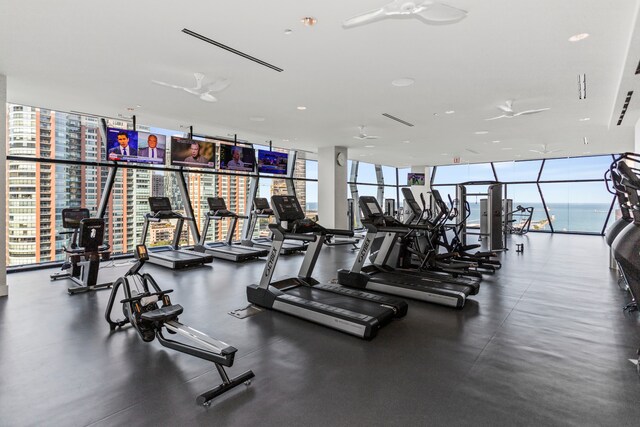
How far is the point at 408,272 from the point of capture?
561 centimetres

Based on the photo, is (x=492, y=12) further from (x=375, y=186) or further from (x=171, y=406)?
(x=375, y=186)

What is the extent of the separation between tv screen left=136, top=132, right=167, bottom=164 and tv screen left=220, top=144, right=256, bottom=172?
1.38m

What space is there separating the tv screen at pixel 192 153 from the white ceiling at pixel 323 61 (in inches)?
18.7

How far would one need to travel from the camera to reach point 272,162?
32.2 feet

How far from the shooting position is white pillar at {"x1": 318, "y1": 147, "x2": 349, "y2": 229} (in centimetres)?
1062

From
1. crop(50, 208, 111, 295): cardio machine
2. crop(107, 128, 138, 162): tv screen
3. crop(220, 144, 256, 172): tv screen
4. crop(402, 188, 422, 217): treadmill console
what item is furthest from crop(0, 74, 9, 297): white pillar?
crop(402, 188, 422, 217): treadmill console

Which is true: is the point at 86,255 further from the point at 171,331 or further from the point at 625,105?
the point at 625,105

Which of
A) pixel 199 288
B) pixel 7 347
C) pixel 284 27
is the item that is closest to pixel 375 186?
pixel 199 288

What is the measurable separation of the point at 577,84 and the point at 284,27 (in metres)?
4.35

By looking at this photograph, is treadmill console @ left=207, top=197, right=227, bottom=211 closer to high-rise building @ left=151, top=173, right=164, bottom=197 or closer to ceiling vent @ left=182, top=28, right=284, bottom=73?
high-rise building @ left=151, top=173, right=164, bottom=197

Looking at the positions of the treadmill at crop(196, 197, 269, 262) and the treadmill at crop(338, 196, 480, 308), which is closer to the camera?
the treadmill at crop(338, 196, 480, 308)

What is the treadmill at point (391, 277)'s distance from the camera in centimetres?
446

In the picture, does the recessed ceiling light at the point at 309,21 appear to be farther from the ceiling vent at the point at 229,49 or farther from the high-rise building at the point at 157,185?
the high-rise building at the point at 157,185

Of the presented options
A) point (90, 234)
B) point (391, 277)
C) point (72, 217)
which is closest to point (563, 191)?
point (391, 277)
